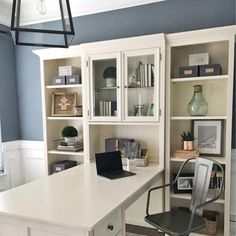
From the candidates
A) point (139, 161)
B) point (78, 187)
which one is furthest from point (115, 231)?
point (139, 161)

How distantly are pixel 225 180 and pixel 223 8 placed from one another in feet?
5.49

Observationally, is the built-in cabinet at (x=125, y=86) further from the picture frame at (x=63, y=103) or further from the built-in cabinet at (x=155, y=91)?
the picture frame at (x=63, y=103)

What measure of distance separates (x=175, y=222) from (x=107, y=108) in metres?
1.32

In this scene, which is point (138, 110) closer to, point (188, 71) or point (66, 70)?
point (188, 71)

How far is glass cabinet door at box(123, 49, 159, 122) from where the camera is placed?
2523mm

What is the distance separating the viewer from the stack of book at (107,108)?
2699mm

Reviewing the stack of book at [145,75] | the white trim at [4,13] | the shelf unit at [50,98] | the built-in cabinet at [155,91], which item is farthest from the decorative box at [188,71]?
the white trim at [4,13]

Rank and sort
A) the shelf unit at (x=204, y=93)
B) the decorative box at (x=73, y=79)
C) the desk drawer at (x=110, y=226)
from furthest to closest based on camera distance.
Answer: the decorative box at (x=73, y=79), the shelf unit at (x=204, y=93), the desk drawer at (x=110, y=226)

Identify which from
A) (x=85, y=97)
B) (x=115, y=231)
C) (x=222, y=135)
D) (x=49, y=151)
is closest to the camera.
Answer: (x=115, y=231)

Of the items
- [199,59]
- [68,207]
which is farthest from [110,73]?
[68,207]

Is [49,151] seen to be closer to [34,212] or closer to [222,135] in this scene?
[34,212]

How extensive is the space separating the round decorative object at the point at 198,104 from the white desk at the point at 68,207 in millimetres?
850

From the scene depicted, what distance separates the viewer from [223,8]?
2504 millimetres

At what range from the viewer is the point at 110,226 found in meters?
1.60
